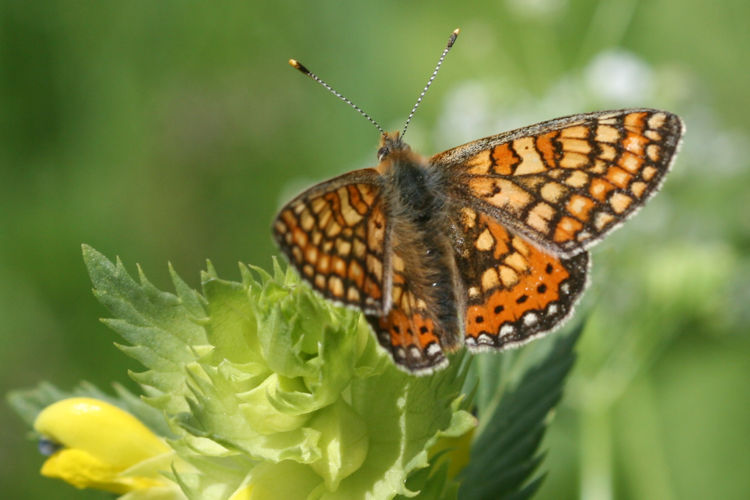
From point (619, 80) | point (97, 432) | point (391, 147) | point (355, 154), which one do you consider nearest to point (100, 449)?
point (97, 432)

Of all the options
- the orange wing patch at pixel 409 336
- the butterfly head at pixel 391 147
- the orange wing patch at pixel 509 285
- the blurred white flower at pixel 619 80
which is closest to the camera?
the orange wing patch at pixel 409 336

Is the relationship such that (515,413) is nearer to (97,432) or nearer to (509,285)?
(509,285)

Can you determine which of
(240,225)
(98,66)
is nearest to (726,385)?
(240,225)

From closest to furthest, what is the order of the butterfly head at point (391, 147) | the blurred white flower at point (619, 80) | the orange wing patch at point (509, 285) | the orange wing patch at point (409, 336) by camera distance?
1. the orange wing patch at point (409, 336)
2. the orange wing patch at point (509, 285)
3. the butterfly head at point (391, 147)
4. the blurred white flower at point (619, 80)

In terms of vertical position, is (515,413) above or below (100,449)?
below

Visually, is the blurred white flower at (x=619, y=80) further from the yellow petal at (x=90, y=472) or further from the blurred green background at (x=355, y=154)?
the yellow petal at (x=90, y=472)

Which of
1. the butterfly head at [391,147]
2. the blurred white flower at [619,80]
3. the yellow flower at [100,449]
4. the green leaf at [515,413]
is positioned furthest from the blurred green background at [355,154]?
the yellow flower at [100,449]

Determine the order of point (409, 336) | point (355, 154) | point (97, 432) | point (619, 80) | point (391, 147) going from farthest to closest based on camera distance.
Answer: point (355, 154) → point (619, 80) → point (391, 147) → point (97, 432) → point (409, 336)
